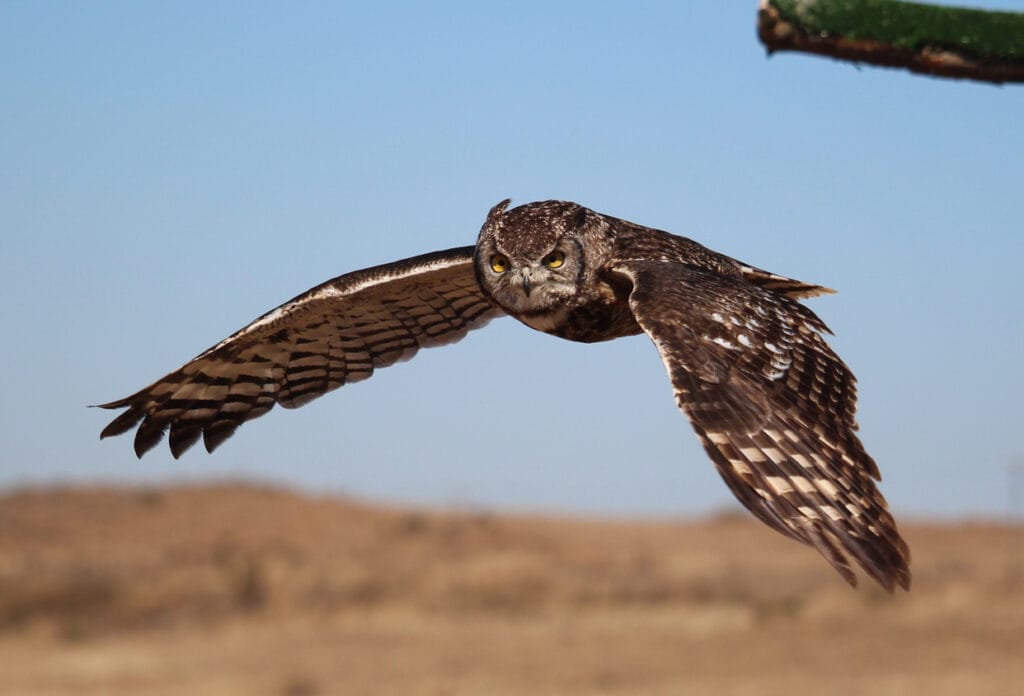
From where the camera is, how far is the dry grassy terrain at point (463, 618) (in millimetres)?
21500

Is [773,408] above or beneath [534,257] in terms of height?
beneath

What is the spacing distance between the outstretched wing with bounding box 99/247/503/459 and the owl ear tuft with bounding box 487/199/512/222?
29 centimetres

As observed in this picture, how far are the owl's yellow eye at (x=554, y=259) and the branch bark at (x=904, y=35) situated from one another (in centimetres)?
329

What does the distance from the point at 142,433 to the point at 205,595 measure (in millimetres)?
19926

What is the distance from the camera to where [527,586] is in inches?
1129

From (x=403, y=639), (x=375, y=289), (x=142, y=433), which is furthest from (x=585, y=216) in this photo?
(x=403, y=639)

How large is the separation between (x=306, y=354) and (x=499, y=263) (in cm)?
142

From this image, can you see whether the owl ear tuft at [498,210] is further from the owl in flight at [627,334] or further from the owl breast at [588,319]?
the owl breast at [588,319]

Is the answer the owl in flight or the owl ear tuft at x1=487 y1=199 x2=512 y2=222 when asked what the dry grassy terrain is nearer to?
the owl in flight

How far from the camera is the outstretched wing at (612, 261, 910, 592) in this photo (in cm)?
479

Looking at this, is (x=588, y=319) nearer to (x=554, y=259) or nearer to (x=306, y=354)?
(x=554, y=259)

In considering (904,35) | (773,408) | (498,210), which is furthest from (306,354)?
(904,35)

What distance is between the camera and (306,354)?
8320 millimetres

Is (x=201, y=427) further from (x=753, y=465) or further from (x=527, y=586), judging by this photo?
(x=527, y=586)
